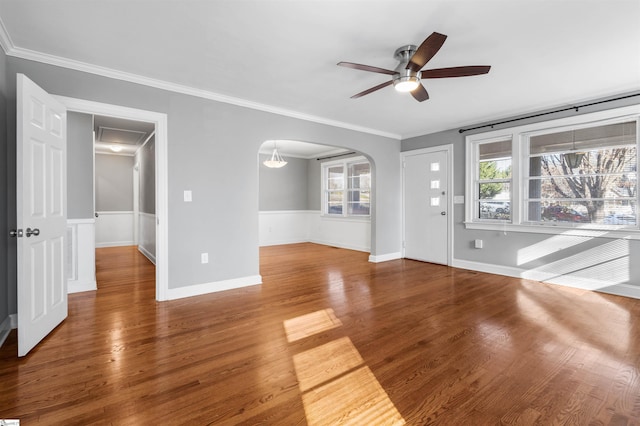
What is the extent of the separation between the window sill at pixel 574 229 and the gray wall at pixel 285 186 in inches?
198

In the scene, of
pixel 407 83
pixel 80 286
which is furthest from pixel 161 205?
pixel 407 83

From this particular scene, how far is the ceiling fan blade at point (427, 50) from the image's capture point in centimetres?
204

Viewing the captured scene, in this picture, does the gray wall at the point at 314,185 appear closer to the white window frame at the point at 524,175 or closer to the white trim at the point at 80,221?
the white window frame at the point at 524,175

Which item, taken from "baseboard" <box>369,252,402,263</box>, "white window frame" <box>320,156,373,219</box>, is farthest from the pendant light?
"baseboard" <box>369,252,402,263</box>

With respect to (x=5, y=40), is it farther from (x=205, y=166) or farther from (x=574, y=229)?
(x=574, y=229)

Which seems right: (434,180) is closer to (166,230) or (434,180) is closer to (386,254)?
(386,254)

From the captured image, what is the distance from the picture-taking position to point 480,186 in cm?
512

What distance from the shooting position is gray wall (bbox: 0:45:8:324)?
253 cm

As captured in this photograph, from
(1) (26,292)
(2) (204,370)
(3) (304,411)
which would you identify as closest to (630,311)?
(3) (304,411)

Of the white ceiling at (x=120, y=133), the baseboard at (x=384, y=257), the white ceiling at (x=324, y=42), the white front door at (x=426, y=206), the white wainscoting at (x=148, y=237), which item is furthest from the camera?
the baseboard at (x=384, y=257)

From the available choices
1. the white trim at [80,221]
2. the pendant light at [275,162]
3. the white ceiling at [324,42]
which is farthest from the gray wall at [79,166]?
the pendant light at [275,162]

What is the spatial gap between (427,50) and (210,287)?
345 centimetres

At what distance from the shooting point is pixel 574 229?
4031 mm

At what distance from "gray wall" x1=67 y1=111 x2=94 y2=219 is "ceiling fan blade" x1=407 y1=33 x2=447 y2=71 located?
13.3 ft
